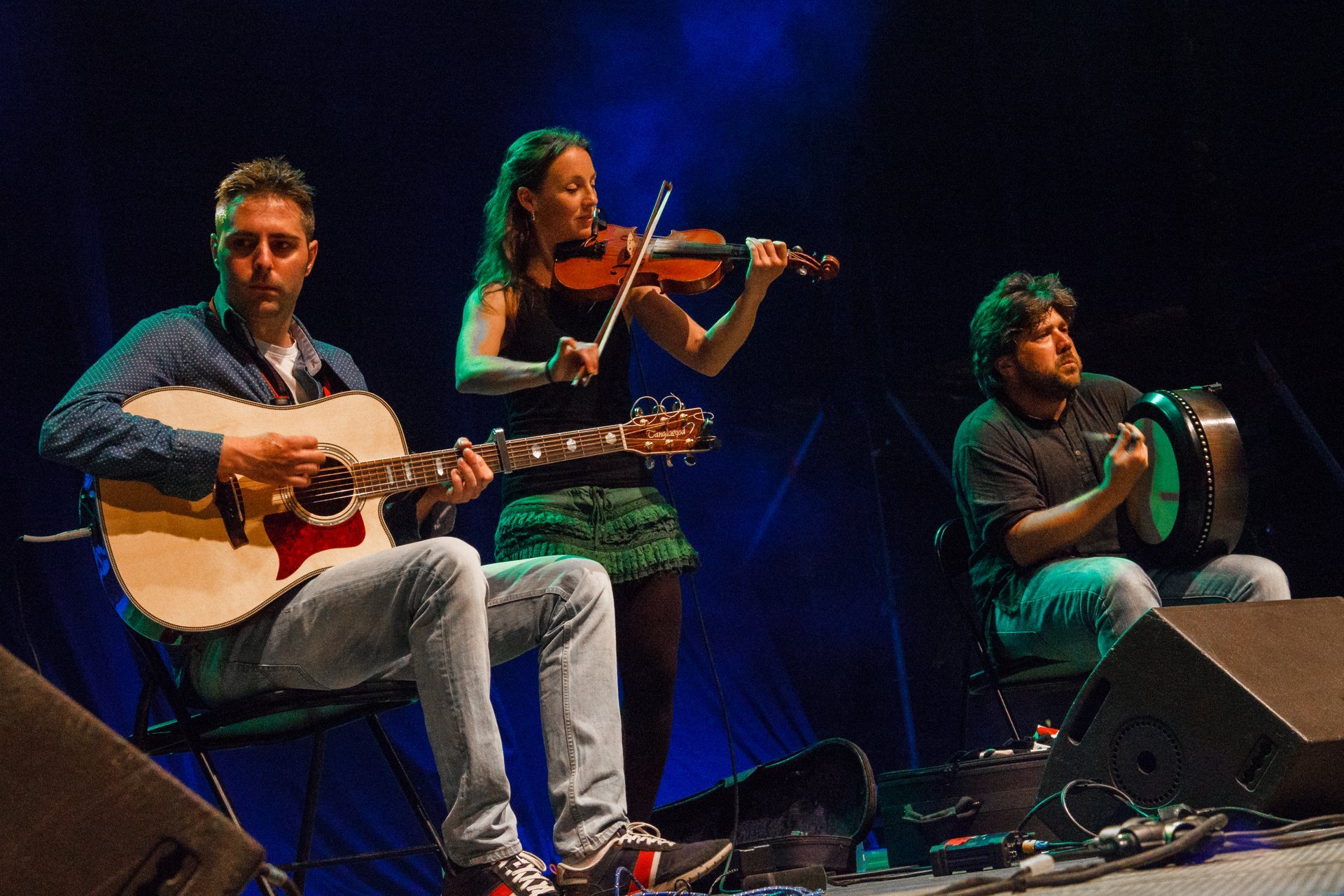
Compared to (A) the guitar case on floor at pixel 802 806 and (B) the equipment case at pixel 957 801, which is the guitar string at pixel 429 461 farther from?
(B) the equipment case at pixel 957 801

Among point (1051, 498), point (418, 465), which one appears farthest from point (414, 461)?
point (1051, 498)

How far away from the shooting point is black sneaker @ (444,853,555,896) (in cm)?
180

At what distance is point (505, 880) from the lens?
1818 millimetres

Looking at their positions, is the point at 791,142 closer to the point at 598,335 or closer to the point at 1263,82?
the point at 1263,82

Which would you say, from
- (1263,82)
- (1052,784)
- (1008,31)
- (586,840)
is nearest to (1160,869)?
(1052,784)

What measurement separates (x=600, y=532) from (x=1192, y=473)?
4.79ft

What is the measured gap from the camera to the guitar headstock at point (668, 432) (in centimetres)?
252

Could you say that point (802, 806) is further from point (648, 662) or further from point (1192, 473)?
point (1192, 473)

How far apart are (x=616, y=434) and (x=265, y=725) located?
0.90 m

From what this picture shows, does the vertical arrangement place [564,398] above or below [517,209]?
below

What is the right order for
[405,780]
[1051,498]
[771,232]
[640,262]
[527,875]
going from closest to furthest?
[527,875]
[405,780]
[640,262]
[1051,498]
[771,232]

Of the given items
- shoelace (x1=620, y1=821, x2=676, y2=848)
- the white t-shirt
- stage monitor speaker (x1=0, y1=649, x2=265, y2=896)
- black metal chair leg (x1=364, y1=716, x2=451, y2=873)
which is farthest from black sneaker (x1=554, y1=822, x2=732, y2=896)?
the white t-shirt

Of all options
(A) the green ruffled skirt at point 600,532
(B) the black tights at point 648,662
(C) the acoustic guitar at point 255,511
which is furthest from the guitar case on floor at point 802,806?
(C) the acoustic guitar at point 255,511

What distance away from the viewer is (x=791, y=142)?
5.01 meters
